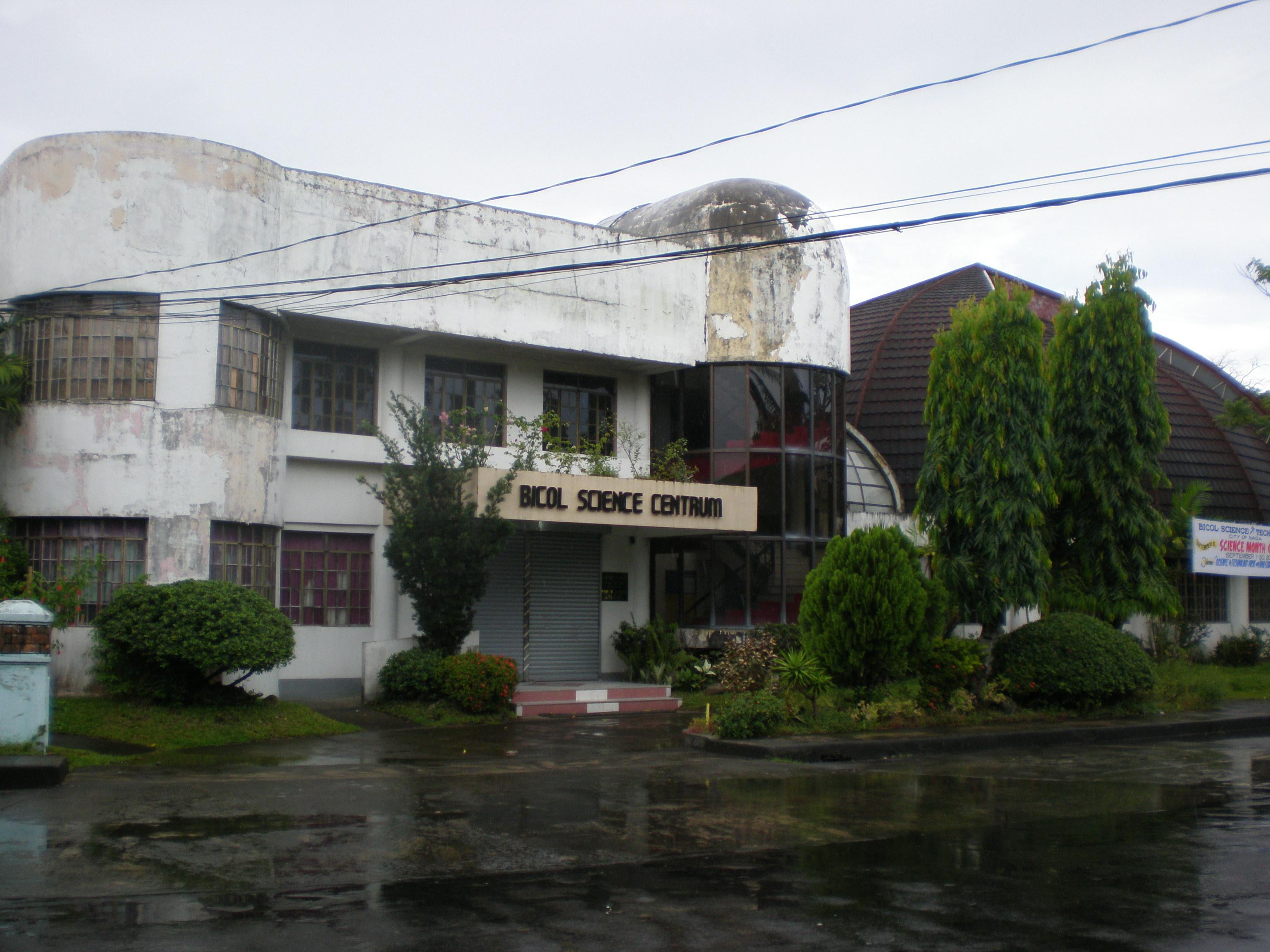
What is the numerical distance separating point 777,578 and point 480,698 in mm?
7488

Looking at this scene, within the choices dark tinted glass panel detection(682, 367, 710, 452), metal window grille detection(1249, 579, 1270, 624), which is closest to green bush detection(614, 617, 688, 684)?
dark tinted glass panel detection(682, 367, 710, 452)

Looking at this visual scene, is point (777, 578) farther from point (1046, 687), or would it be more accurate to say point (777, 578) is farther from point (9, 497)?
point (9, 497)

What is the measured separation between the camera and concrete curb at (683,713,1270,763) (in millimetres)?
14102

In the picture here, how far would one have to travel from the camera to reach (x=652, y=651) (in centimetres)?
2197

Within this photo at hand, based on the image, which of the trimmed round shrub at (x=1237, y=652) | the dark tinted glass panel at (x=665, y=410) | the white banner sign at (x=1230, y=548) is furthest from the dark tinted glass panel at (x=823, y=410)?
the trimmed round shrub at (x=1237, y=652)

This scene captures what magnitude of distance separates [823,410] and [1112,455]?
245 inches

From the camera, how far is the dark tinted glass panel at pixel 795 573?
23.1 m

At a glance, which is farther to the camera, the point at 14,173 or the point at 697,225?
the point at 697,225

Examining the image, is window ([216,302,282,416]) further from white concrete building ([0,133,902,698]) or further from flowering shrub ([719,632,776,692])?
flowering shrub ([719,632,776,692])

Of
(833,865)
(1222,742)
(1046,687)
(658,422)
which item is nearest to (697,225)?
(658,422)

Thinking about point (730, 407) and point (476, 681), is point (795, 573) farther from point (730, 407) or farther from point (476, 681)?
point (476, 681)

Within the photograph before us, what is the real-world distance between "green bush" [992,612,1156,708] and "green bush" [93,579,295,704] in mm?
10917

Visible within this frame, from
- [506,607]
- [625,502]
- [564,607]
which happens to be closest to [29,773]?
[625,502]

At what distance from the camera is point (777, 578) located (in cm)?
2306
